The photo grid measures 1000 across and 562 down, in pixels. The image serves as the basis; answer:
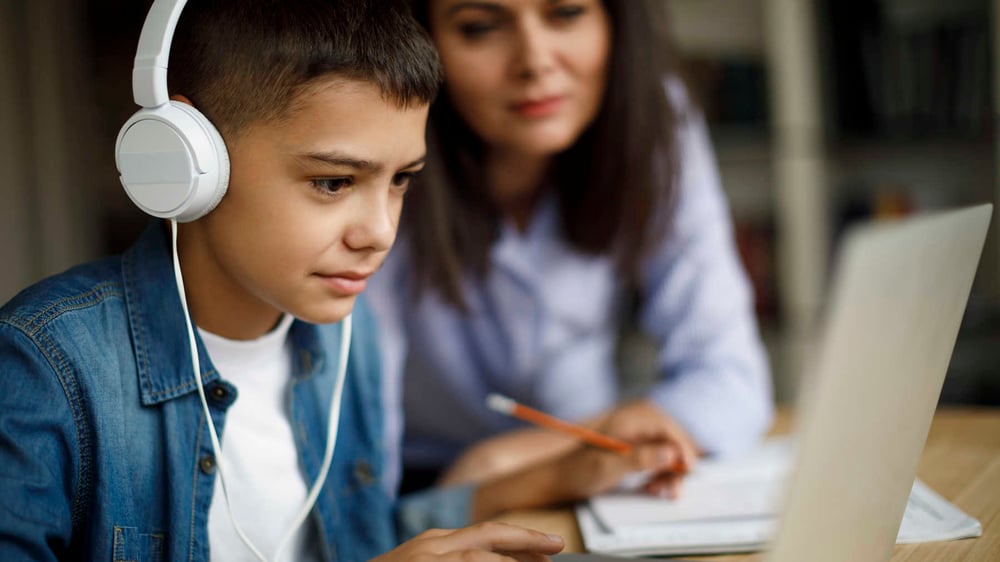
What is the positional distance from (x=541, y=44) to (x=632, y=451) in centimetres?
49

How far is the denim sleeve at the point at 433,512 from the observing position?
0.96 m

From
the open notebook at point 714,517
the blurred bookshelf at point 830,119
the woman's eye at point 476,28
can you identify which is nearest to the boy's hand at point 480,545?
the open notebook at point 714,517

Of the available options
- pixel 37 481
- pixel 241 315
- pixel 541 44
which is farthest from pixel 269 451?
pixel 541 44

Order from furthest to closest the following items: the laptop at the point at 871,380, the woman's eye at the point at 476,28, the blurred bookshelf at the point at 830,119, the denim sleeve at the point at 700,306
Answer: the blurred bookshelf at the point at 830,119 < the denim sleeve at the point at 700,306 < the woman's eye at the point at 476,28 < the laptop at the point at 871,380

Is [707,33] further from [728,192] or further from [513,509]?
[513,509]

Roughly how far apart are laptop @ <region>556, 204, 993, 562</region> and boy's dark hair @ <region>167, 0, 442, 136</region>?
0.41 metres

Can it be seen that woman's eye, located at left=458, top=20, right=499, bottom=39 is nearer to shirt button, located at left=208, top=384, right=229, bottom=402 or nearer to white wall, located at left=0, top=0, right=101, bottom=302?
shirt button, located at left=208, top=384, right=229, bottom=402

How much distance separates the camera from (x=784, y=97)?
2.54 metres

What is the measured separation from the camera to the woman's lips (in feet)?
3.65

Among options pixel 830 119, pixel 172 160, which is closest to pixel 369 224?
pixel 172 160

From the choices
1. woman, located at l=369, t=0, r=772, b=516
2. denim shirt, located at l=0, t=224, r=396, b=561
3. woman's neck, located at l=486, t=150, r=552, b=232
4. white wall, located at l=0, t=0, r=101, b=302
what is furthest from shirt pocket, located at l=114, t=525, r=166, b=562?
white wall, located at l=0, t=0, r=101, b=302

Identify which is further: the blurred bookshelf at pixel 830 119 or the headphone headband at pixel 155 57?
the blurred bookshelf at pixel 830 119

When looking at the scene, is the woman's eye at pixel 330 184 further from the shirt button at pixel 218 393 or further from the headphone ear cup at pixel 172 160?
the shirt button at pixel 218 393

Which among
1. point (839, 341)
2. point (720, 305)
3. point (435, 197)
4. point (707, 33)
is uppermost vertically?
point (707, 33)
